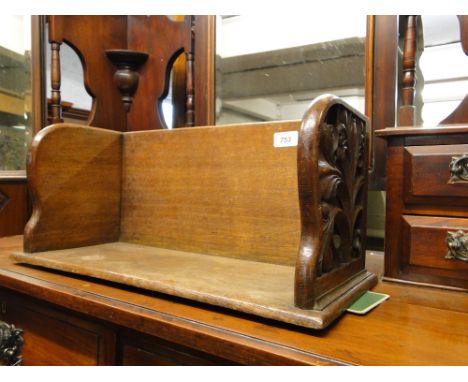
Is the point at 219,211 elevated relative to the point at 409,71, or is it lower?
lower

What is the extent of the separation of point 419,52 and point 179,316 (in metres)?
0.86

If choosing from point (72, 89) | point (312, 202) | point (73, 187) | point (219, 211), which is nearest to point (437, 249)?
point (312, 202)

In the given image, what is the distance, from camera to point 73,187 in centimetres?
94

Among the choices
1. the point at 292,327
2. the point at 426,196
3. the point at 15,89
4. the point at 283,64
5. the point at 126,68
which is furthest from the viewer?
the point at 126,68

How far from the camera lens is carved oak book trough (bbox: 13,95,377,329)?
21.0 inches

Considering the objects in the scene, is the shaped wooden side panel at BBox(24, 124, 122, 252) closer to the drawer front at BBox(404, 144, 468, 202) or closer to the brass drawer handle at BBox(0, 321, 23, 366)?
the brass drawer handle at BBox(0, 321, 23, 366)

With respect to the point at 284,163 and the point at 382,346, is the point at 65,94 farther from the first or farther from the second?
the point at 382,346

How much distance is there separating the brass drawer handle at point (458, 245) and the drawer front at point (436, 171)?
0.07 metres

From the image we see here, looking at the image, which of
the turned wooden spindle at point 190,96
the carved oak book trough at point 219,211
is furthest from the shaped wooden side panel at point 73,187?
the turned wooden spindle at point 190,96

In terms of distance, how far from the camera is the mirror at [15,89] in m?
1.23

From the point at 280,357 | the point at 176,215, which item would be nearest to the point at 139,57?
the point at 176,215

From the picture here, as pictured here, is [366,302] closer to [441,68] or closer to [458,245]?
[458,245]

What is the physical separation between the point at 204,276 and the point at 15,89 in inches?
38.6

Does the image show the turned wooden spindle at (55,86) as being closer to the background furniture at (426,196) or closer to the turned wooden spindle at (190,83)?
the turned wooden spindle at (190,83)
